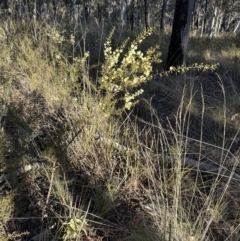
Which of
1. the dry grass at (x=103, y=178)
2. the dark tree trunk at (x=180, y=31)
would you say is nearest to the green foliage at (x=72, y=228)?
Result: the dry grass at (x=103, y=178)

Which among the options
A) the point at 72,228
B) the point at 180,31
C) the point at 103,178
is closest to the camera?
the point at 72,228

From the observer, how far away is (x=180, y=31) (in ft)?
13.6

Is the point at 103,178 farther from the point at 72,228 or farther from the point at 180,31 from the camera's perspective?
the point at 180,31

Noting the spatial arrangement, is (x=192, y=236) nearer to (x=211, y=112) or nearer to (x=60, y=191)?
(x=60, y=191)

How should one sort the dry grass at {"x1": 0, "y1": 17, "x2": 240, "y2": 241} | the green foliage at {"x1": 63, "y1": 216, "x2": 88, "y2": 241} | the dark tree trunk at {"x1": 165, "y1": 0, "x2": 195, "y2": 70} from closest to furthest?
the green foliage at {"x1": 63, "y1": 216, "x2": 88, "y2": 241}, the dry grass at {"x1": 0, "y1": 17, "x2": 240, "y2": 241}, the dark tree trunk at {"x1": 165, "y1": 0, "x2": 195, "y2": 70}

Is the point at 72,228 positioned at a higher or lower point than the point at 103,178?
higher

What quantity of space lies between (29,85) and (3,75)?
360 millimetres

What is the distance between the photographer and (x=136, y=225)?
1.61 metres

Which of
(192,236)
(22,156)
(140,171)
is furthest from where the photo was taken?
(140,171)

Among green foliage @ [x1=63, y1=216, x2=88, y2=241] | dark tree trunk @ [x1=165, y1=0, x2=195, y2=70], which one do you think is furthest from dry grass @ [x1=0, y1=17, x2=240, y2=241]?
dark tree trunk @ [x1=165, y1=0, x2=195, y2=70]

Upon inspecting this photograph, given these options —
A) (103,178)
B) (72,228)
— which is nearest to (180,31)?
(103,178)

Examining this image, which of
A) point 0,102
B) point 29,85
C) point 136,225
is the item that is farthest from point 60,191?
point 29,85

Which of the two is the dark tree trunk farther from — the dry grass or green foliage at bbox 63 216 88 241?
green foliage at bbox 63 216 88 241

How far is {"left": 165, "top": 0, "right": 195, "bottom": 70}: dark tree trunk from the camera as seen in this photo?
400cm
